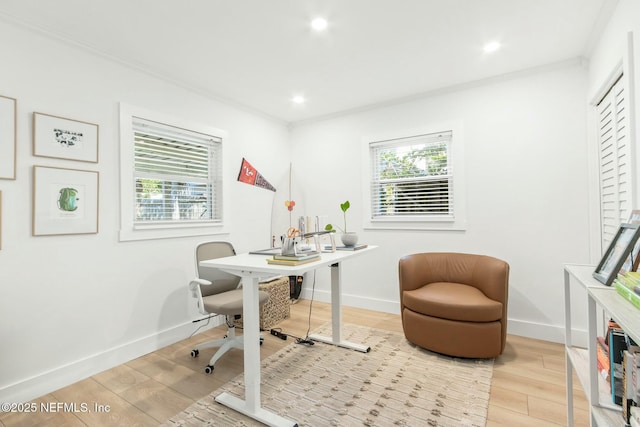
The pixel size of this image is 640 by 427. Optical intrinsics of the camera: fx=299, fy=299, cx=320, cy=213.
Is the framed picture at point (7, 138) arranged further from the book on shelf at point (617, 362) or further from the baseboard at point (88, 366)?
the book on shelf at point (617, 362)

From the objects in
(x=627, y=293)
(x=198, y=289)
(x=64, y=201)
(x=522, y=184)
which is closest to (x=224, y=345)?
(x=198, y=289)

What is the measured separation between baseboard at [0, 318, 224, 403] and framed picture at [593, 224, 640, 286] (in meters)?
3.13

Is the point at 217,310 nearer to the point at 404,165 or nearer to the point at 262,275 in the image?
the point at 262,275

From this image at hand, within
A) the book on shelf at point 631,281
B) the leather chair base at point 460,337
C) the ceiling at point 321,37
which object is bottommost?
the leather chair base at point 460,337

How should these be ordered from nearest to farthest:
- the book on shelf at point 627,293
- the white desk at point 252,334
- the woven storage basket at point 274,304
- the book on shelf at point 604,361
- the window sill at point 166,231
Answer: the book on shelf at point 627,293, the book on shelf at point 604,361, the white desk at point 252,334, the window sill at point 166,231, the woven storage basket at point 274,304

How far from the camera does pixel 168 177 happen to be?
293cm

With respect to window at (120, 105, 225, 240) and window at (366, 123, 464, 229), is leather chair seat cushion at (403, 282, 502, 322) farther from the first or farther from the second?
window at (120, 105, 225, 240)

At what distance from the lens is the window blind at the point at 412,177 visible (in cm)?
334

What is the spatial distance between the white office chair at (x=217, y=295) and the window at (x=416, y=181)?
182cm

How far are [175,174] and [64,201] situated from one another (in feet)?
3.20

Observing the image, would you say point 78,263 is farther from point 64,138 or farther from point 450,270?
point 450,270

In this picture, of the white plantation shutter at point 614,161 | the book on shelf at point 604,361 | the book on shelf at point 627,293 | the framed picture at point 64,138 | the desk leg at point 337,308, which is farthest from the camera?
the desk leg at point 337,308

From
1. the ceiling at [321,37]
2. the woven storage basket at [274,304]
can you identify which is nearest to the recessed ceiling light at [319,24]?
the ceiling at [321,37]

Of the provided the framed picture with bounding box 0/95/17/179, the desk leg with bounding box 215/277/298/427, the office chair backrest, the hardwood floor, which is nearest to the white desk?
the desk leg with bounding box 215/277/298/427
